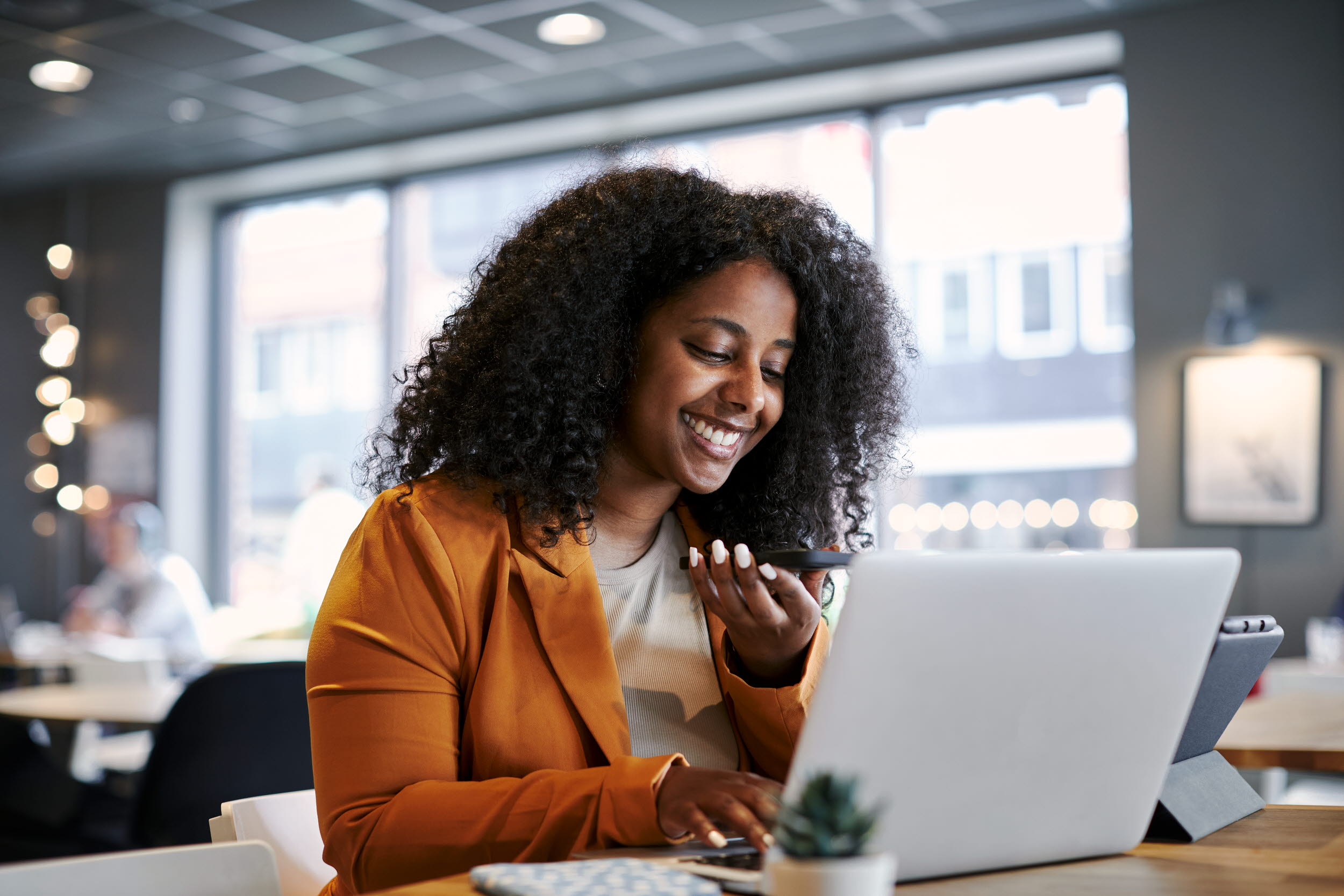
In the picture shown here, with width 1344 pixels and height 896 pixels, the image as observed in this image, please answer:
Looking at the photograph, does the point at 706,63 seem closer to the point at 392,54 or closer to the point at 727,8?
the point at 727,8

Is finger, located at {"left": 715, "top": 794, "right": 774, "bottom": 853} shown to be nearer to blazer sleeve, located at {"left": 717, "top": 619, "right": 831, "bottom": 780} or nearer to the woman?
the woman

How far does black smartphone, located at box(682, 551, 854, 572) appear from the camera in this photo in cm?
110

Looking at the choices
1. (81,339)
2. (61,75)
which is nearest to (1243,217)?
(61,75)

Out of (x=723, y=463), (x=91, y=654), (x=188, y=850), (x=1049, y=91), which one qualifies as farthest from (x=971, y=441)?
(x=188, y=850)

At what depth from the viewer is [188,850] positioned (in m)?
1.17

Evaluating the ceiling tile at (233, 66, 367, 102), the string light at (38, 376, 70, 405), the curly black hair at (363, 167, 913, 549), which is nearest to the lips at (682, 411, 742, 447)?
the curly black hair at (363, 167, 913, 549)

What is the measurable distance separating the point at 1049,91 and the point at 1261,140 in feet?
3.20

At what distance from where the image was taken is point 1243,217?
4.88 meters

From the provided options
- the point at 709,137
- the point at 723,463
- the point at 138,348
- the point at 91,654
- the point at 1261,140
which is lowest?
the point at 91,654

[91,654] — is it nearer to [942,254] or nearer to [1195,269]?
[942,254]

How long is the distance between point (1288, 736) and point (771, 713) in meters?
1.19

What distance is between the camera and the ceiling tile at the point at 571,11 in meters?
4.99

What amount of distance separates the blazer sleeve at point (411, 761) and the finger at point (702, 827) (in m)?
0.03

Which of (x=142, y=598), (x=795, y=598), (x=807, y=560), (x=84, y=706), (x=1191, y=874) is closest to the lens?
(x=1191, y=874)
